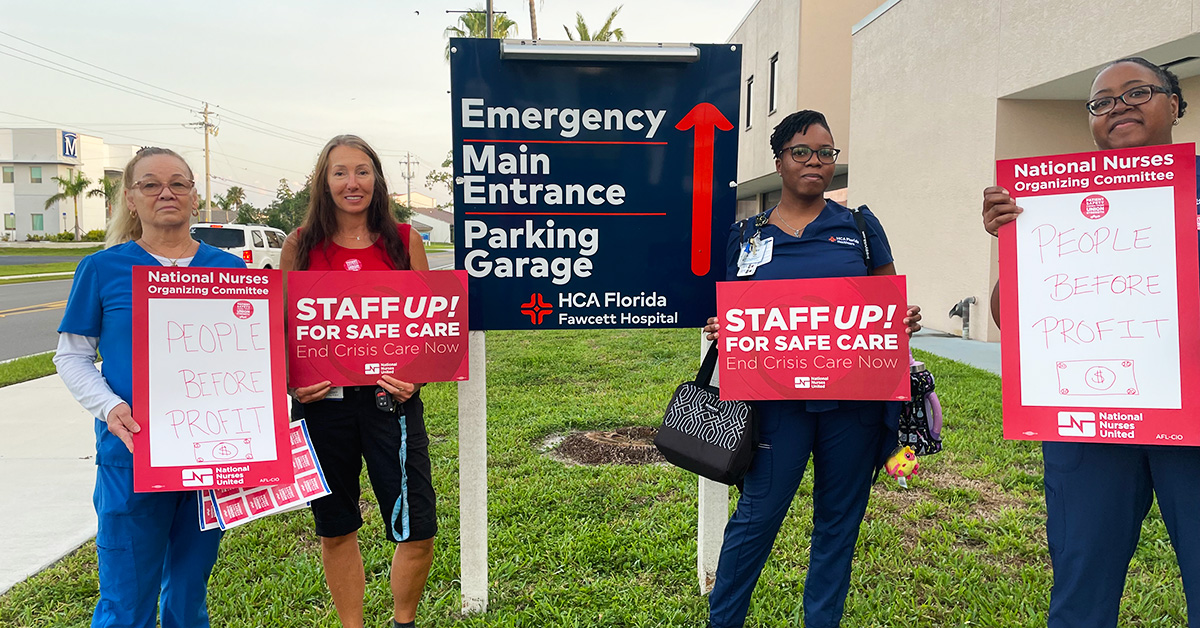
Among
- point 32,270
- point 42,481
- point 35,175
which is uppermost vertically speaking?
point 35,175

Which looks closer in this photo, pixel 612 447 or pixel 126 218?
pixel 126 218

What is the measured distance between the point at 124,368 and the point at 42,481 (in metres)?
3.53

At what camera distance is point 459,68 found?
2744 millimetres

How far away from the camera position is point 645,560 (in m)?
3.52

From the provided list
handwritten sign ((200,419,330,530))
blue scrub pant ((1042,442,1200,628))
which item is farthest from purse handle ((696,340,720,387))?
handwritten sign ((200,419,330,530))

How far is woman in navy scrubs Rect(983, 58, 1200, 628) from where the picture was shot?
1.92m

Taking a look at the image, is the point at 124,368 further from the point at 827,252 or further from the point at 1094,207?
the point at 1094,207

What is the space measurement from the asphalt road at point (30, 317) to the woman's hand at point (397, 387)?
6.06 m

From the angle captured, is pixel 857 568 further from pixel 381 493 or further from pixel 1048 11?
pixel 1048 11

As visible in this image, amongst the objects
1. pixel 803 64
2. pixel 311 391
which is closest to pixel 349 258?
pixel 311 391

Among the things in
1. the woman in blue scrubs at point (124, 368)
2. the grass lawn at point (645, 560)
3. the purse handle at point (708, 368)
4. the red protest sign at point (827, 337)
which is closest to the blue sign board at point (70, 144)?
the grass lawn at point (645, 560)

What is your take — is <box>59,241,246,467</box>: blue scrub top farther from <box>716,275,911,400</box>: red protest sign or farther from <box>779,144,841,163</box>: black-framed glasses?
<box>779,144,841,163</box>: black-framed glasses

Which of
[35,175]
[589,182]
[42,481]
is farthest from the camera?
[35,175]

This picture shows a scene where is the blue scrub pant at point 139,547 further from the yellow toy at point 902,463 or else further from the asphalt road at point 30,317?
the asphalt road at point 30,317
